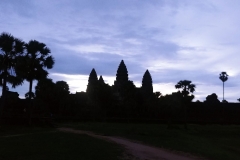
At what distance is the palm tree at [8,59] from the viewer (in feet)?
133

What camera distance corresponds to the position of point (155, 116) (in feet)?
249

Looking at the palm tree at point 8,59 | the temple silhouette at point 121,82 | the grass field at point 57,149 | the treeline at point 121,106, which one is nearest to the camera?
the grass field at point 57,149

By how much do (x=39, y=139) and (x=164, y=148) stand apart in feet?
23.6

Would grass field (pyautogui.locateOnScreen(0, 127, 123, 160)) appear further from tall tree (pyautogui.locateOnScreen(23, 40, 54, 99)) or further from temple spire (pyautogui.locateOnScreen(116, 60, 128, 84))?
temple spire (pyautogui.locateOnScreen(116, 60, 128, 84))

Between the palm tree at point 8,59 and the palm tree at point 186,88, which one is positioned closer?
the palm tree at point 8,59

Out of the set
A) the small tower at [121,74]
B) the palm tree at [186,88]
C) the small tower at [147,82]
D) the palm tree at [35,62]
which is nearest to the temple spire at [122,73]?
the small tower at [121,74]

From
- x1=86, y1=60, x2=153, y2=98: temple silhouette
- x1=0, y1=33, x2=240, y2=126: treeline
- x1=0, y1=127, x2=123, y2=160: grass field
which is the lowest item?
x1=0, y1=127, x2=123, y2=160: grass field

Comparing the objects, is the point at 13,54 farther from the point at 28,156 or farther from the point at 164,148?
the point at 28,156

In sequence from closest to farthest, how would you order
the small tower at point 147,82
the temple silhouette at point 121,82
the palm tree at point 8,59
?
the palm tree at point 8,59 < the temple silhouette at point 121,82 < the small tower at point 147,82

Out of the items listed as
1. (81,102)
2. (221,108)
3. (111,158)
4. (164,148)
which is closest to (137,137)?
(164,148)

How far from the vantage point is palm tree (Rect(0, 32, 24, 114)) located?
4056cm

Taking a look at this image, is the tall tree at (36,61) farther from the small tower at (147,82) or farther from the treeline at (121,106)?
the small tower at (147,82)

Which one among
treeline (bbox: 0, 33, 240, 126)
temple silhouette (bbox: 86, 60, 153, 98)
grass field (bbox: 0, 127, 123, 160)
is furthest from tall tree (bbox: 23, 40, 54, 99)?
temple silhouette (bbox: 86, 60, 153, 98)

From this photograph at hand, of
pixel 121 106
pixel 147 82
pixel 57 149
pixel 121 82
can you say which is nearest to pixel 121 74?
pixel 121 82
